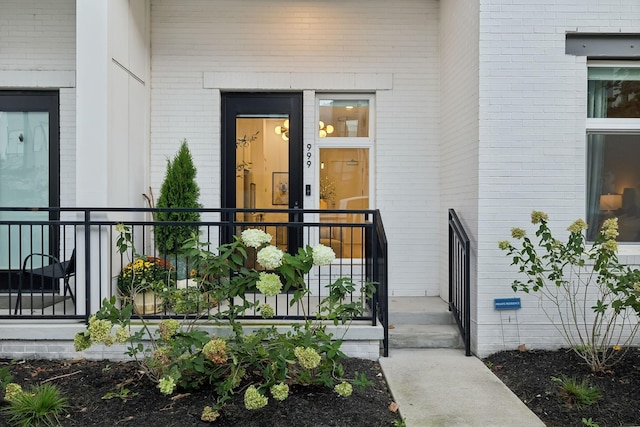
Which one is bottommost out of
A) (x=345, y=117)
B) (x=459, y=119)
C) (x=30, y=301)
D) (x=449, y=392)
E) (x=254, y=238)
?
(x=449, y=392)

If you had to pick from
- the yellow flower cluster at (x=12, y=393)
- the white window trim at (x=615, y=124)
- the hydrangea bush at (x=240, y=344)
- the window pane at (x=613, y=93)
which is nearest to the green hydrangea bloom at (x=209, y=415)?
the hydrangea bush at (x=240, y=344)

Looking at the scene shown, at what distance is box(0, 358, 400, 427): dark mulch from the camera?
2.97 m

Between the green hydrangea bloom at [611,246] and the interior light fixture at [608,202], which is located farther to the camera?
the interior light fixture at [608,202]

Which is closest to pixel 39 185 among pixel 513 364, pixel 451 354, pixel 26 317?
pixel 26 317

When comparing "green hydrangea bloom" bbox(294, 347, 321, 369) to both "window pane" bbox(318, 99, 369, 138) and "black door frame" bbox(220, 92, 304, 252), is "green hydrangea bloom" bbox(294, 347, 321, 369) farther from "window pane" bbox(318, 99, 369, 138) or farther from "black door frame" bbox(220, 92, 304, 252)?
"window pane" bbox(318, 99, 369, 138)

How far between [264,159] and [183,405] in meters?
2.91

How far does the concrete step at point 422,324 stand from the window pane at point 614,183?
1.43 m

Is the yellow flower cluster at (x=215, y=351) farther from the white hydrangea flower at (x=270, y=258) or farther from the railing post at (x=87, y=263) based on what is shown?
the railing post at (x=87, y=263)

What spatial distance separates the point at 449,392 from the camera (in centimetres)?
341

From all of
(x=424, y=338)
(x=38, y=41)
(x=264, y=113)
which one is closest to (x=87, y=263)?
(x=264, y=113)

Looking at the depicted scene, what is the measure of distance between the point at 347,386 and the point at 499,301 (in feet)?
5.60

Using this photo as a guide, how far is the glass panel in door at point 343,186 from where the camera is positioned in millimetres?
5488

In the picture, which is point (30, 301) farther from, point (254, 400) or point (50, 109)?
point (254, 400)

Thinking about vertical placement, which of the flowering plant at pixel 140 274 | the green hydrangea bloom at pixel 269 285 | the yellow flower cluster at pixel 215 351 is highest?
the green hydrangea bloom at pixel 269 285
